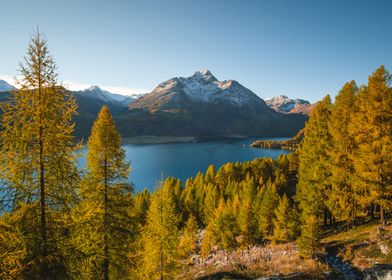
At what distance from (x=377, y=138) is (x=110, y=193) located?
1914 cm

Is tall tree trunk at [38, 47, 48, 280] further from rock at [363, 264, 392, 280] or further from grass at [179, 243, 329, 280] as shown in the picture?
rock at [363, 264, 392, 280]

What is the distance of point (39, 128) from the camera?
8750 mm

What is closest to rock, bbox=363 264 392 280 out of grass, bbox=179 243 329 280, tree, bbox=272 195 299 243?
grass, bbox=179 243 329 280

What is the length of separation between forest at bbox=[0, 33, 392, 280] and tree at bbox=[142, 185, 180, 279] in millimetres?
78

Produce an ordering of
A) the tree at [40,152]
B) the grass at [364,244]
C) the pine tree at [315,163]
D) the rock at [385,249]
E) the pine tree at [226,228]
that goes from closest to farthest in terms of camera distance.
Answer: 1. the tree at [40,152]
2. the rock at [385,249]
3. the grass at [364,244]
4. the pine tree at [315,163]
5. the pine tree at [226,228]

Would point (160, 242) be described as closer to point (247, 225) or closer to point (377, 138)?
point (377, 138)

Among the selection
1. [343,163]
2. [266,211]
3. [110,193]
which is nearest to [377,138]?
[343,163]

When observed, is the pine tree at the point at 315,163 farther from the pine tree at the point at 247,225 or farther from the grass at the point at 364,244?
the pine tree at the point at 247,225

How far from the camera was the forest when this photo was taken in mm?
8484

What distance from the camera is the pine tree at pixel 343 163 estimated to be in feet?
72.7

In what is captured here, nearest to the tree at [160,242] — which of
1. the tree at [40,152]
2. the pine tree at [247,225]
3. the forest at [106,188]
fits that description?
the forest at [106,188]

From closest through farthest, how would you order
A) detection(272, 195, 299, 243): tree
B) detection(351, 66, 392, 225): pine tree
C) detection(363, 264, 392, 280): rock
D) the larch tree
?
detection(363, 264, 392, 280): rock → detection(351, 66, 392, 225): pine tree → detection(272, 195, 299, 243): tree → the larch tree

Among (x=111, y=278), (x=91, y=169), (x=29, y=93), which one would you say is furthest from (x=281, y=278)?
(x=29, y=93)

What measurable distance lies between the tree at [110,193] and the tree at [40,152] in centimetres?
497
